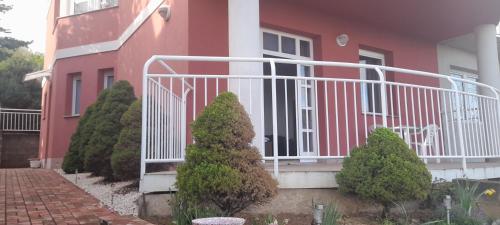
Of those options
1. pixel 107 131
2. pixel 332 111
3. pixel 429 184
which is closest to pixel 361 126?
pixel 332 111

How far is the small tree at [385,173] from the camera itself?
11.8ft

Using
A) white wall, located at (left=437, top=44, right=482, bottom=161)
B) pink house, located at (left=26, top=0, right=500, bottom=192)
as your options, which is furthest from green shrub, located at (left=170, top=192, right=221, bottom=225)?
white wall, located at (left=437, top=44, right=482, bottom=161)

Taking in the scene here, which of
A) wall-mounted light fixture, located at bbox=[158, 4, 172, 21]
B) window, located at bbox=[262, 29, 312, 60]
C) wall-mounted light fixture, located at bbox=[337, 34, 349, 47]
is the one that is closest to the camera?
wall-mounted light fixture, located at bbox=[158, 4, 172, 21]

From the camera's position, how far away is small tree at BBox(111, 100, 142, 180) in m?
5.56

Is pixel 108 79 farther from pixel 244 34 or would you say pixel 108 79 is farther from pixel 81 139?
pixel 244 34

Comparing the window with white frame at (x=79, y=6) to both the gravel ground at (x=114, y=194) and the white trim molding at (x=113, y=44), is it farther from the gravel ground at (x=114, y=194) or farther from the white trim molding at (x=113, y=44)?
the gravel ground at (x=114, y=194)

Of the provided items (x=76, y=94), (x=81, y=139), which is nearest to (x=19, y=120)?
(x=76, y=94)

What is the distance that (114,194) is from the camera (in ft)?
17.6

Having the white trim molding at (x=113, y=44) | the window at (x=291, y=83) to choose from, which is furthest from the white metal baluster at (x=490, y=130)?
the white trim molding at (x=113, y=44)

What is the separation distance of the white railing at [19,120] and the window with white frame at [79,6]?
17.8 ft

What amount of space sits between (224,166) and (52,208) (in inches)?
86.3

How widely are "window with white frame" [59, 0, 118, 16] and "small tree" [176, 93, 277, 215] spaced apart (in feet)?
32.6

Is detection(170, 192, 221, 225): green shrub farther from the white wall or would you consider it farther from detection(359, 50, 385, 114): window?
the white wall

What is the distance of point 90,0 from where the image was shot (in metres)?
12.6
